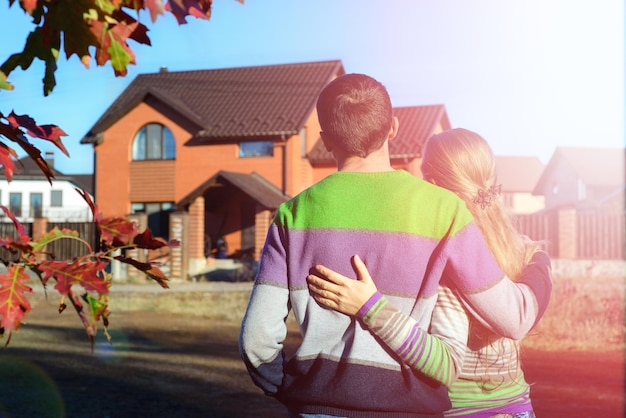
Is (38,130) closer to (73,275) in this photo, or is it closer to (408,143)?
(73,275)

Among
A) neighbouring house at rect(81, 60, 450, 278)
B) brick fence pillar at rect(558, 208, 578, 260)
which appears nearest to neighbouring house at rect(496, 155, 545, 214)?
brick fence pillar at rect(558, 208, 578, 260)

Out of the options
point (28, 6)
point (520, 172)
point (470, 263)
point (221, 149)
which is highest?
point (520, 172)

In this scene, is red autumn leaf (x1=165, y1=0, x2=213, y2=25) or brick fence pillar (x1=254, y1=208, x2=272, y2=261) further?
brick fence pillar (x1=254, y1=208, x2=272, y2=261)

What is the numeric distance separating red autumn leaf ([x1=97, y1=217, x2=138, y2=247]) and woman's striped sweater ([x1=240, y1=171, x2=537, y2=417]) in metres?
0.39

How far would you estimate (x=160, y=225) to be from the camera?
28797 millimetres

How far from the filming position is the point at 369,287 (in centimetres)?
216

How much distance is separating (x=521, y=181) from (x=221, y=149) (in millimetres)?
58196

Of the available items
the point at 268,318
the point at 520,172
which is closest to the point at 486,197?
the point at 268,318

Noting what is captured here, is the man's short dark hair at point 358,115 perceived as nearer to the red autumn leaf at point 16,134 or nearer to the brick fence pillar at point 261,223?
the red autumn leaf at point 16,134

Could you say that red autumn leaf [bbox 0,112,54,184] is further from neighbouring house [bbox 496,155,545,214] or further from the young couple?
neighbouring house [bbox 496,155,545,214]

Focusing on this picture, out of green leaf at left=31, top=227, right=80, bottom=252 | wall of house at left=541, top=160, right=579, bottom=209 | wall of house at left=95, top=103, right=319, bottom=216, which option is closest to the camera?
green leaf at left=31, top=227, right=80, bottom=252

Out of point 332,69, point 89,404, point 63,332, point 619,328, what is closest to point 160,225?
point 332,69

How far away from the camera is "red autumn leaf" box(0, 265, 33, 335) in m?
1.85

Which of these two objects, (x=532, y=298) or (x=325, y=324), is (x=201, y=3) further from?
(x=532, y=298)
